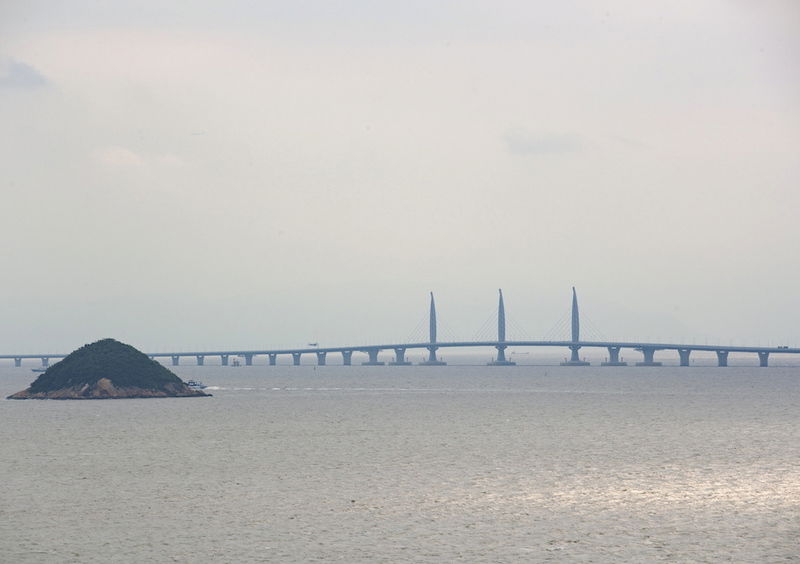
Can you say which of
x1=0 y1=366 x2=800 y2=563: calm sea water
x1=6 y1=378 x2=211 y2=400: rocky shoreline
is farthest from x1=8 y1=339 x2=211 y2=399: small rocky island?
x1=0 y1=366 x2=800 y2=563: calm sea water

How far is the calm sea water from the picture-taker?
38.3m

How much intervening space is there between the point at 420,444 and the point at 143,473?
952 inches

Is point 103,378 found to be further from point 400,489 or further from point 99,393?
point 400,489

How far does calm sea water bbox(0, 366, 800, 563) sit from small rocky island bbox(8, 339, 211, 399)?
4420 centimetres

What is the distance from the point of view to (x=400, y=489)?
53688 mm

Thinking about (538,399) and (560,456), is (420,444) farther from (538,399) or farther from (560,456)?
(538,399)

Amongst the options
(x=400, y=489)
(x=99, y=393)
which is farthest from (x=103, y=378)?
(x=400, y=489)

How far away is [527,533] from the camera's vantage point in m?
41.1

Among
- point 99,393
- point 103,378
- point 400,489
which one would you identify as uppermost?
point 103,378

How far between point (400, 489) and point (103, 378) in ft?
351

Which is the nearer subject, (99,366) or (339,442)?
(339,442)

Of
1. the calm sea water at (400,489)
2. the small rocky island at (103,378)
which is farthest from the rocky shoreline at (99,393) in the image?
the calm sea water at (400,489)

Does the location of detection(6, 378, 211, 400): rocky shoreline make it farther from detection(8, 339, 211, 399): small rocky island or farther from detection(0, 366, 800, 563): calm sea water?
detection(0, 366, 800, 563): calm sea water

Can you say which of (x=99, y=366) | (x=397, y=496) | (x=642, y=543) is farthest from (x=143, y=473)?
(x=99, y=366)
